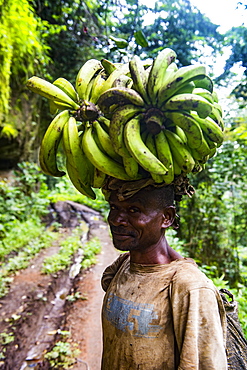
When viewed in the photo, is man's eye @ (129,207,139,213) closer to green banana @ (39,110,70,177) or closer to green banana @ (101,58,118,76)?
green banana @ (39,110,70,177)

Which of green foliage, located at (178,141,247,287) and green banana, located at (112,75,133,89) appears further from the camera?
green foliage, located at (178,141,247,287)

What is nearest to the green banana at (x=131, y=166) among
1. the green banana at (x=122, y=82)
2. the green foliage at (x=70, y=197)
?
the green banana at (x=122, y=82)

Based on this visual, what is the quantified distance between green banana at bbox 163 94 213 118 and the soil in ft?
10.5

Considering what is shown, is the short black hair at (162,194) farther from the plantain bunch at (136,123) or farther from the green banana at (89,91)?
the green banana at (89,91)

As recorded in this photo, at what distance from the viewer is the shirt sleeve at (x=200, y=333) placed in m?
0.99

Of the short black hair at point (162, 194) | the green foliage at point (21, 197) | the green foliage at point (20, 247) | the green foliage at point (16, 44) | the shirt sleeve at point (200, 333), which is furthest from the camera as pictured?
the green foliage at point (21, 197)

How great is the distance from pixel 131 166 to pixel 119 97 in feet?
0.95

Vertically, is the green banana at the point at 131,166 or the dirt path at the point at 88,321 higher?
the green banana at the point at 131,166

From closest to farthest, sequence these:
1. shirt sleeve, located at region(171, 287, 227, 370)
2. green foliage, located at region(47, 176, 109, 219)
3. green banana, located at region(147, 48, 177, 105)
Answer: shirt sleeve, located at region(171, 287, 227, 370) < green banana, located at region(147, 48, 177, 105) < green foliage, located at region(47, 176, 109, 219)

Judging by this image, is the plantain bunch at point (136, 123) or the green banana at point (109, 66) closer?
the plantain bunch at point (136, 123)

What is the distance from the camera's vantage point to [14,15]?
205 inches

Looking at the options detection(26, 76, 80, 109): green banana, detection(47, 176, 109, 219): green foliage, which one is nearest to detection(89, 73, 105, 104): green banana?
detection(26, 76, 80, 109): green banana

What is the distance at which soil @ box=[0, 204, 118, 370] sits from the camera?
3.19 meters

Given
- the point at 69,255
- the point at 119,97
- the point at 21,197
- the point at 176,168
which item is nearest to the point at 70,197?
the point at 21,197
